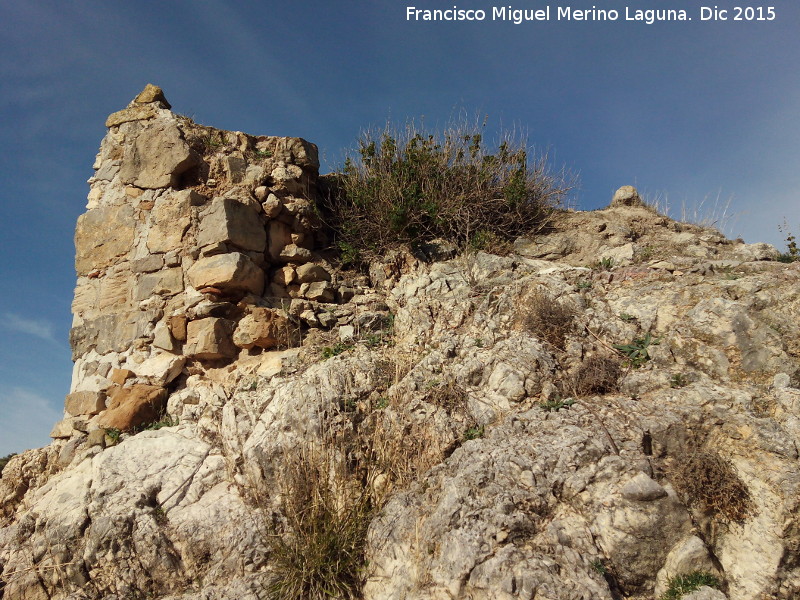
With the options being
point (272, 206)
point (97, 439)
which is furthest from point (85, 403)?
point (272, 206)

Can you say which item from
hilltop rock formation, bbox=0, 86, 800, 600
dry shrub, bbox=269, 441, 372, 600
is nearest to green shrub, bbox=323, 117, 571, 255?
hilltop rock formation, bbox=0, 86, 800, 600

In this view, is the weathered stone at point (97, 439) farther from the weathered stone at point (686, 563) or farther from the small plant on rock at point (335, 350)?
the weathered stone at point (686, 563)

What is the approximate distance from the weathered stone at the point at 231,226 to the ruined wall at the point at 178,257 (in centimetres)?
1

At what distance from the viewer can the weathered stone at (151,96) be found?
626 cm

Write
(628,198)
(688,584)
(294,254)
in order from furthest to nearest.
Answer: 1. (628,198)
2. (294,254)
3. (688,584)

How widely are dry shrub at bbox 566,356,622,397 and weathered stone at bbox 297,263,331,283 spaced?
8.89 feet

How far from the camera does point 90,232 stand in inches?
237

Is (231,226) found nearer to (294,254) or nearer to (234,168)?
(294,254)

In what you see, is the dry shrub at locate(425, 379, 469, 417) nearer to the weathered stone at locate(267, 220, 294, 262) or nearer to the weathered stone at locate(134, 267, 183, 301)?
the weathered stone at locate(267, 220, 294, 262)

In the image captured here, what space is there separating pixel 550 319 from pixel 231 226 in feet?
9.68

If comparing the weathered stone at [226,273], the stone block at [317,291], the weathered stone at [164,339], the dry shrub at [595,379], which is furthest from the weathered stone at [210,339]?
the dry shrub at [595,379]

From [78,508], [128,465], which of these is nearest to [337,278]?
[128,465]

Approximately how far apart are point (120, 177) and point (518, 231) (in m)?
4.33

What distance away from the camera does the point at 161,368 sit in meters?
5.08
